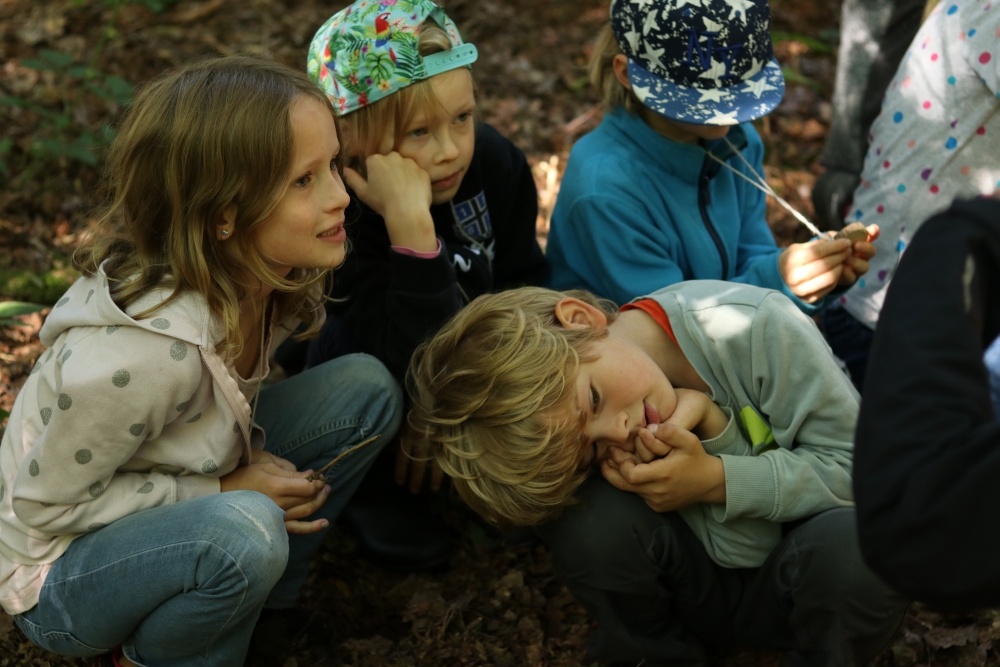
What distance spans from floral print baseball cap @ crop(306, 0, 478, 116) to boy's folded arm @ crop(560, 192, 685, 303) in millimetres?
636

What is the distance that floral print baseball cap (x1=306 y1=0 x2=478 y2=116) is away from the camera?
2572mm

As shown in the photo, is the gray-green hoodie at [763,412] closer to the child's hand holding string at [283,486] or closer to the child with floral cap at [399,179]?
the child with floral cap at [399,179]

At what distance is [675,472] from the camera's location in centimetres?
213

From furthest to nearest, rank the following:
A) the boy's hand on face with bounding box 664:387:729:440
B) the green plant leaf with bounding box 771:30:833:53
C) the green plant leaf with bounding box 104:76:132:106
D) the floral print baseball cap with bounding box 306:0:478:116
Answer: the green plant leaf with bounding box 771:30:833:53 → the green plant leaf with bounding box 104:76:132:106 → the floral print baseball cap with bounding box 306:0:478:116 → the boy's hand on face with bounding box 664:387:729:440

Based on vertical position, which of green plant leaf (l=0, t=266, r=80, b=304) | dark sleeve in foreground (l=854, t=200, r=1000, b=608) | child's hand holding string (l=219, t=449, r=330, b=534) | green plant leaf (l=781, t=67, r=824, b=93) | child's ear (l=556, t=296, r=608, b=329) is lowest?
green plant leaf (l=781, t=67, r=824, b=93)

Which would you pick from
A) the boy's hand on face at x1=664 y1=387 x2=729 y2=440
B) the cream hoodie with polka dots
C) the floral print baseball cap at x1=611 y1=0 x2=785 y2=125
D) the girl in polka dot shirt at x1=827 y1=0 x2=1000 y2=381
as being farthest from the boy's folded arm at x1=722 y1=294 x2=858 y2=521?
the cream hoodie with polka dots

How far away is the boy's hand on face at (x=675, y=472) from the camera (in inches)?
84.1

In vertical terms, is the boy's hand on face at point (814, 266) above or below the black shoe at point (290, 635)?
above

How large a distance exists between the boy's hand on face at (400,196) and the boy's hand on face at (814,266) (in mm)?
1103

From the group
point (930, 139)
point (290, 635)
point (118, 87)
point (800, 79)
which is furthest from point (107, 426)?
point (800, 79)

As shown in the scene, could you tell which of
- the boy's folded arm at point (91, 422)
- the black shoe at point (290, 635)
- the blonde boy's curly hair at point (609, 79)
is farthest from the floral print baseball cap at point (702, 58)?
the black shoe at point (290, 635)

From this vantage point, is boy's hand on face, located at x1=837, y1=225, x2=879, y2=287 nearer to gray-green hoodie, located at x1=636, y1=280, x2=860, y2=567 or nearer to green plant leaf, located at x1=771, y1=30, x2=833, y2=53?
gray-green hoodie, located at x1=636, y1=280, x2=860, y2=567

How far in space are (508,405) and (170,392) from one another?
2.57 feet

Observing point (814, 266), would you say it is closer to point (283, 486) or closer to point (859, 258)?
point (859, 258)
